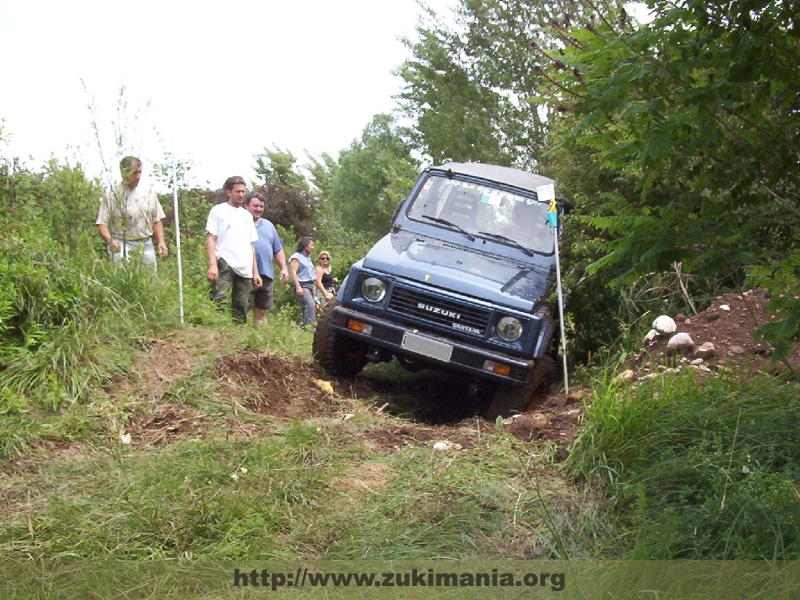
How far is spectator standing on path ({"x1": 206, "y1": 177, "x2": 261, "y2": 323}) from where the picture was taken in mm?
8117

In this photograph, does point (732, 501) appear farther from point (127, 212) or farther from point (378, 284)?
point (127, 212)

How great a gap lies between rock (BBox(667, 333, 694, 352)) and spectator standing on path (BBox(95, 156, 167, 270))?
13.0 feet

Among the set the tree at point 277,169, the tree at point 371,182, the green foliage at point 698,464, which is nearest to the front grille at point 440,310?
the green foliage at point 698,464

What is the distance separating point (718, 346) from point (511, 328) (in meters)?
1.42

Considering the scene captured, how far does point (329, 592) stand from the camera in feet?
11.2

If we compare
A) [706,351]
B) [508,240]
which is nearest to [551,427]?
[706,351]

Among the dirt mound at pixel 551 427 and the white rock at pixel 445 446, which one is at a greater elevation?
the dirt mound at pixel 551 427

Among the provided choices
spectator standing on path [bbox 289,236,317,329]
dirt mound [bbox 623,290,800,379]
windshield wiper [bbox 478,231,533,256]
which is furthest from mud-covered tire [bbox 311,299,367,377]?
spectator standing on path [bbox 289,236,317,329]

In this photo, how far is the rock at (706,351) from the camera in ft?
19.9

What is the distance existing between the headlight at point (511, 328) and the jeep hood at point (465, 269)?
10 cm

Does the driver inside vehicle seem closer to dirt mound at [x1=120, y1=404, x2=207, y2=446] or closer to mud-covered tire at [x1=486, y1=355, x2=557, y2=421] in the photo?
mud-covered tire at [x1=486, y1=355, x2=557, y2=421]

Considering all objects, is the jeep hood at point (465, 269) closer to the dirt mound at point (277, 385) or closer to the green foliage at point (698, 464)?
the dirt mound at point (277, 385)

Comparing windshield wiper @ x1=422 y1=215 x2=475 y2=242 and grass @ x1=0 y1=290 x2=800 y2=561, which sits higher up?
windshield wiper @ x1=422 y1=215 x2=475 y2=242

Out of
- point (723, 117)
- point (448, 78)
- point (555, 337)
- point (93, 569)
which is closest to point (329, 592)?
point (93, 569)
